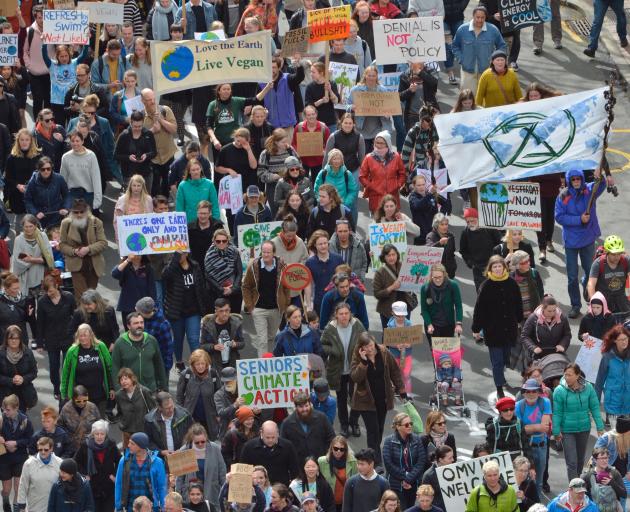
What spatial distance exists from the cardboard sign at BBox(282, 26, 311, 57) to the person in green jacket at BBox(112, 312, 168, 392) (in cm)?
744

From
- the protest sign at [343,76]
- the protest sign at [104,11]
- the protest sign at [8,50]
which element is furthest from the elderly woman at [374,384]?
the protest sign at [8,50]

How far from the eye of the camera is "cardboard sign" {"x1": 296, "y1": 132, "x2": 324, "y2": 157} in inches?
1062

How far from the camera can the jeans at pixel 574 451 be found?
71.1 feet

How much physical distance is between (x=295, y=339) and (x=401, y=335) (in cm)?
129

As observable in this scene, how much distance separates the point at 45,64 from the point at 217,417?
9584 mm

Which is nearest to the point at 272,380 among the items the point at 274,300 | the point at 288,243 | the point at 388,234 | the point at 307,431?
the point at 307,431

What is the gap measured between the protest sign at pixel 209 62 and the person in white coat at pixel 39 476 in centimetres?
797

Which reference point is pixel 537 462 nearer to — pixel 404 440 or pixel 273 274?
pixel 404 440

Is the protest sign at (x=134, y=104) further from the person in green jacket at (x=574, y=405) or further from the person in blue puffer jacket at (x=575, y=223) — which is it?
the person in green jacket at (x=574, y=405)

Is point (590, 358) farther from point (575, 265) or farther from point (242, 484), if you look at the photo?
point (242, 484)

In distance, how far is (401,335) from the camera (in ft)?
75.4

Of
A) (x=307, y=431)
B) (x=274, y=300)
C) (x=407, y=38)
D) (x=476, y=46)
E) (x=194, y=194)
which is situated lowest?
(x=307, y=431)

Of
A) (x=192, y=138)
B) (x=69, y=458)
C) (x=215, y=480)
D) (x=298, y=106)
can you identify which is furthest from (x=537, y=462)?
(x=192, y=138)

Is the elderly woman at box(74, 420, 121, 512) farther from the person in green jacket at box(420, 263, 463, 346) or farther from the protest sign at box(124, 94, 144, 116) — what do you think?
the protest sign at box(124, 94, 144, 116)
